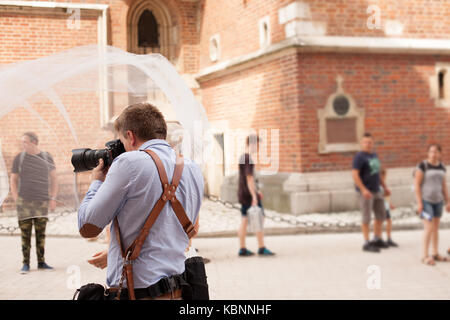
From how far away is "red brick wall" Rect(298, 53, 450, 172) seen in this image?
11344mm

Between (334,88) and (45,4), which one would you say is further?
(334,88)

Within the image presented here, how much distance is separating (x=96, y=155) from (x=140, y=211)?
341mm

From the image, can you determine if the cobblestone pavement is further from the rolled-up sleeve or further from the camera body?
the rolled-up sleeve

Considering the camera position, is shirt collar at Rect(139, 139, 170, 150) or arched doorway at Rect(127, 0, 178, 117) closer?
shirt collar at Rect(139, 139, 170, 150)

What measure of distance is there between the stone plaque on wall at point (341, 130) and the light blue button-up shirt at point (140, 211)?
9.32 metres

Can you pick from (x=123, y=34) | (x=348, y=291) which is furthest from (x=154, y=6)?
(x=348, y=291)

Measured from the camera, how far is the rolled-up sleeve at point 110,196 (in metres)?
2.33

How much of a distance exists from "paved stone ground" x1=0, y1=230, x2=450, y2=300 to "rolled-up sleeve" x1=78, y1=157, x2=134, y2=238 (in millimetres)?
834

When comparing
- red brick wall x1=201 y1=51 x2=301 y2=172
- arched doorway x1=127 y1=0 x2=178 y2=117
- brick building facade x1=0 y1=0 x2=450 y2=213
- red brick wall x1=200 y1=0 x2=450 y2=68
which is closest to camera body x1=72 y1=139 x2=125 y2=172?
brick building facade x1=0 y1=0 x2=450 y2=213

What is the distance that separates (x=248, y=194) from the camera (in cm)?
777

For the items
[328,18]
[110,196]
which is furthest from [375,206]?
[110,196]

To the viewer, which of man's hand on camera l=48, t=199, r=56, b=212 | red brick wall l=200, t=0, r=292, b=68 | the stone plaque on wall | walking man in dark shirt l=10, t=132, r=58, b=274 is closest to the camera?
walking man in dark shirt l=10, t=132, r=58, b=274

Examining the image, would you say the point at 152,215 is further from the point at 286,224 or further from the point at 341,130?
the point at 341,130

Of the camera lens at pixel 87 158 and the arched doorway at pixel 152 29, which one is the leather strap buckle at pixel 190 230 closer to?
the camera lens at pixel 87 158
